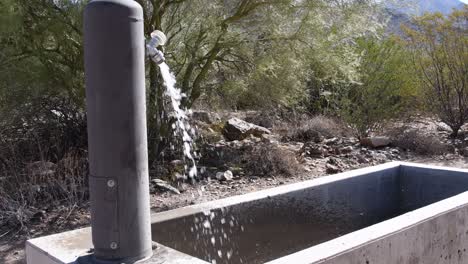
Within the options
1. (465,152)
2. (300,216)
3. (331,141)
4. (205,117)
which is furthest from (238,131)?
(300,216)

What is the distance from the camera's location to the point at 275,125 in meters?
11.1

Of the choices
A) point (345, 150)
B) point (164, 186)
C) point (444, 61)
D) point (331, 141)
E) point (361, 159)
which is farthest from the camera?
point (444, 61)

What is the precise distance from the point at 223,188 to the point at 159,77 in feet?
5.26

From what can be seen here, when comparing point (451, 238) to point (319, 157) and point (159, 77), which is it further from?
point (319, 157)

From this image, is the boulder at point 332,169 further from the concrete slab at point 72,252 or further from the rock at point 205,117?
the concrete slab at point 72,252

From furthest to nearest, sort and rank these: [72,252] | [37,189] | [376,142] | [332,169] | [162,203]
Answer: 1. [376,142]
2. [332,169]
3. [162,203]
4. [37,189]
5. [72,252]

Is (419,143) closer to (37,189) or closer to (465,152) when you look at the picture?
(465,152)

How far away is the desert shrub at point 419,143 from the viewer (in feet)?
30.1

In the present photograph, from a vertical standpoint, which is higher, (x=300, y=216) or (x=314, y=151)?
(x=300, y=216)

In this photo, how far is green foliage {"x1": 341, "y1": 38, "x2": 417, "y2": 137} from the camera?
10281mm

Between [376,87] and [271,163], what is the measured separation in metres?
4.01

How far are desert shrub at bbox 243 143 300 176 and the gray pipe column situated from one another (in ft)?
17.2

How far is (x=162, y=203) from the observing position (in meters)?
5.84

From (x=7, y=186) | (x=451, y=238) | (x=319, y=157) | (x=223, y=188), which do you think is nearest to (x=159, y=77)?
(x=223, y=188)
